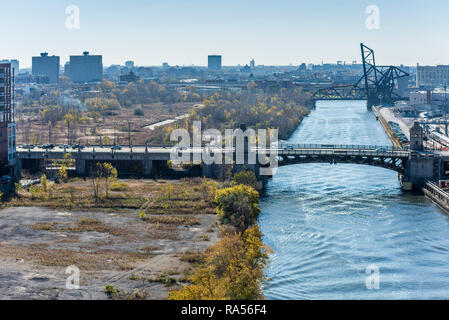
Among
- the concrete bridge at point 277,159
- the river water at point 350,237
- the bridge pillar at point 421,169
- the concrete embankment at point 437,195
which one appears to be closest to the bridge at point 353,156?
the concrete bridge at point 277,159

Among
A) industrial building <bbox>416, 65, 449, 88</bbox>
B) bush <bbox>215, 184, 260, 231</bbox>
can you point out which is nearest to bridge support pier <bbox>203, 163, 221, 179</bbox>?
bush <bbox>215, 184, 260, 231</bbox>

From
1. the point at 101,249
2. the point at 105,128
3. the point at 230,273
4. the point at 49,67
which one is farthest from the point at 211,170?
the point at 49,67

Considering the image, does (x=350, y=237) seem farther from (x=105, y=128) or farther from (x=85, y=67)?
(x=85, y=67)

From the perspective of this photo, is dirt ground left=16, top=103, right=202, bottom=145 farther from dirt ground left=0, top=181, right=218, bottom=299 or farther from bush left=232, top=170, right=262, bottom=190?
dirt ground left=0, top=181, right=218, bottom=299

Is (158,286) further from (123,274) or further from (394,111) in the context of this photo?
(394,111)

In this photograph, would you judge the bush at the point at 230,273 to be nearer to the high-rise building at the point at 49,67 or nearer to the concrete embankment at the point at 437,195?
the concrete embankment at the point at 437,195
